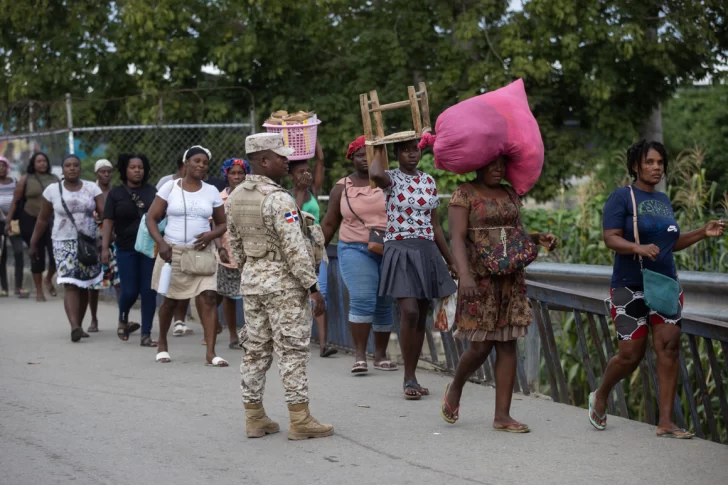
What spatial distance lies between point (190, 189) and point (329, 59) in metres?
10.3

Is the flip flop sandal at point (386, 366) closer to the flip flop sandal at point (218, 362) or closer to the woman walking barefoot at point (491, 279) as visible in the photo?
the flip flop sandal at point (218, 362)

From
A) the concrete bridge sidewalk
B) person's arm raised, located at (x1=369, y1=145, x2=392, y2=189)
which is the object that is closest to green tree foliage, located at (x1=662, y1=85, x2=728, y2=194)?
the concrete bridge sidewalk

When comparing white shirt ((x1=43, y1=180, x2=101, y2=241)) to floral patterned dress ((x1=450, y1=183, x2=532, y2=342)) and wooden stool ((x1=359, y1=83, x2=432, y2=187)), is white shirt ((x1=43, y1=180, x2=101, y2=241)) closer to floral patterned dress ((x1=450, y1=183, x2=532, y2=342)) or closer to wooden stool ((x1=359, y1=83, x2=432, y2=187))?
wooden stool ((x1=359, y1=83, x2=432, y2=187))

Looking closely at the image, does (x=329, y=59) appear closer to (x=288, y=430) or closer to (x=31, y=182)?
(x=31, y=182)

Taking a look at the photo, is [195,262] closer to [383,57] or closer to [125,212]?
[125,212]

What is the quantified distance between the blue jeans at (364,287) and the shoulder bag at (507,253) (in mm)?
2607

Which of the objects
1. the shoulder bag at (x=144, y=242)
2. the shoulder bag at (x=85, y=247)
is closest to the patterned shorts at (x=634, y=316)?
the shoulder bag at (x=144, y=242)

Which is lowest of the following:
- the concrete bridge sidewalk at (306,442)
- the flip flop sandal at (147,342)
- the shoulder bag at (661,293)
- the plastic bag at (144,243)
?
the concrete bridge sidewalk at (306,442)

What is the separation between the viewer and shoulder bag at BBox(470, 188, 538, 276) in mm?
6777

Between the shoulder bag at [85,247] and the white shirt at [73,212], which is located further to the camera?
the white shirt at [73,212]

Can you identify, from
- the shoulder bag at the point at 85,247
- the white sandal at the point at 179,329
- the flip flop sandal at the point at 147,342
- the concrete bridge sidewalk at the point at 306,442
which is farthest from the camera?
the white sandal at the point at 179,329

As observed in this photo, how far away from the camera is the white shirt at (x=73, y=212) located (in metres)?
12.0

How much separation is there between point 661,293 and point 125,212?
20.0ft

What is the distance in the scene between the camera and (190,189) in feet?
33.3
